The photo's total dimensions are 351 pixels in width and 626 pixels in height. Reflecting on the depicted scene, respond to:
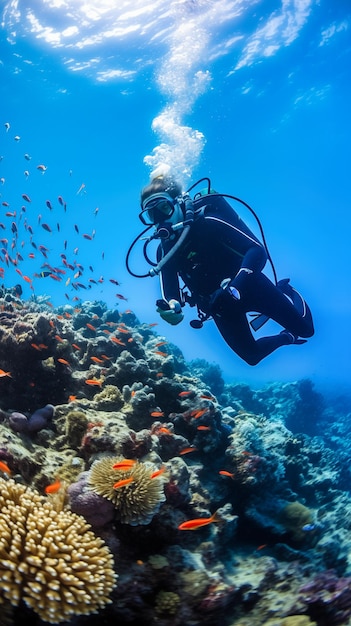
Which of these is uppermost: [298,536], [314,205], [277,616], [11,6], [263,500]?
[314,205]

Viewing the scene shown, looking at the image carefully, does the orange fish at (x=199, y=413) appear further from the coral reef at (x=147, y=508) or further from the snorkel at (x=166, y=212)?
the snorkel at (x=166, y=212)

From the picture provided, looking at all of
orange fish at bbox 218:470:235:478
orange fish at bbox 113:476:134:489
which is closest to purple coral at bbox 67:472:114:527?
orange fish at bbox 113:476:134:489

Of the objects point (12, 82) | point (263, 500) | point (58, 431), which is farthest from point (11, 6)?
point (263, 500)

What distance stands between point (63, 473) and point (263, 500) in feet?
11.1

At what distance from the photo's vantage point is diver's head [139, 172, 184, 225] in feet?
21.7

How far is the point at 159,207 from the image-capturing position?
666cm

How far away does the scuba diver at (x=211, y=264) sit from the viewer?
6.56m

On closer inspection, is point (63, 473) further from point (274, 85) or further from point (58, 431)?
point (274, 85)

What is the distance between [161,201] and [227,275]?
75.6 inches

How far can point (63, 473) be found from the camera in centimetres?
433

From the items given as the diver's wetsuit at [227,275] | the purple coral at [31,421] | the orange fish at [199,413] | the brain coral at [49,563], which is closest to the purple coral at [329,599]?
the brain coral at [49,563]

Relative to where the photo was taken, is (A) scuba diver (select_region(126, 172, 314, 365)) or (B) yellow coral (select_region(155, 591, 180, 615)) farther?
(A) scuba diver (select_region(126, 172, 314, 365))

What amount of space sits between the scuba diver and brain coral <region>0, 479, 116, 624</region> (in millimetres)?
3912

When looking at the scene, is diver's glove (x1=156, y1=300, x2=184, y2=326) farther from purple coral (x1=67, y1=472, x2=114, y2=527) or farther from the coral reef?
purple coral (x1=67, y1=472, x2=114, y2=527)
